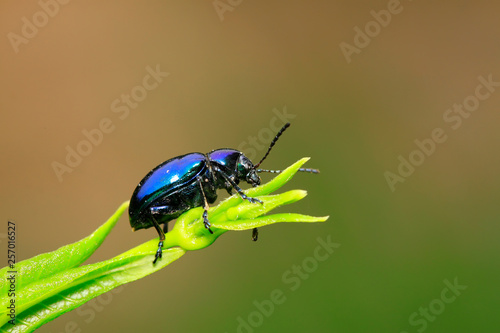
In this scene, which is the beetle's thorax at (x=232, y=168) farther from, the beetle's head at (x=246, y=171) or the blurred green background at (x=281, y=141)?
the blurred green background at (x=281, y=141)

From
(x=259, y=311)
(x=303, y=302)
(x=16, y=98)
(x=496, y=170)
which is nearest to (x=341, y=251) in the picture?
(x=303, y=302)

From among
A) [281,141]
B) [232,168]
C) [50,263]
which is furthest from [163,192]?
[281,141]

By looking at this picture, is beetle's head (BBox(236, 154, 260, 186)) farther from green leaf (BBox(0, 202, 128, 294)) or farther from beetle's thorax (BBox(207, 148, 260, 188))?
green leaf (BBox(0, 202, 128, 294))

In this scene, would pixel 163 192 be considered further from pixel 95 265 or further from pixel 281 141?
pixel 281 141

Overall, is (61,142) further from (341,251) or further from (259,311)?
(341,251)

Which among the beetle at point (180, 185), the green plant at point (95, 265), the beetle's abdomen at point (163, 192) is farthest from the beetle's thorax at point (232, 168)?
the green plant at point (95, 265)

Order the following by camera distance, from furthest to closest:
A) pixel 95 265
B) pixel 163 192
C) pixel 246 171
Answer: pixel 246 171, pixel 163 192, pixel 95 265

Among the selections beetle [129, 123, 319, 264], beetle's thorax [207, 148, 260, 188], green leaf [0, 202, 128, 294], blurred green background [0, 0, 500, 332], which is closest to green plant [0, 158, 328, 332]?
green leaf [0, 202, 128, 294]
